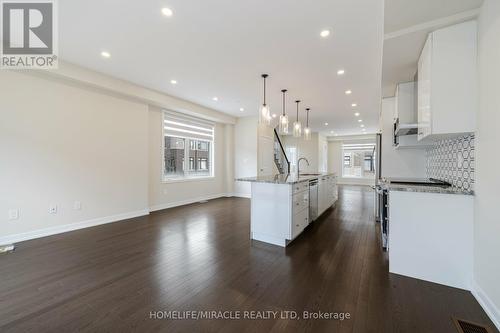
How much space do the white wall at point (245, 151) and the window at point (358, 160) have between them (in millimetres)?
7258

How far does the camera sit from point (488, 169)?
1.70 metres

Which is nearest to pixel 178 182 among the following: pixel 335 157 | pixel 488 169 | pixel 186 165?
pixel 186 165

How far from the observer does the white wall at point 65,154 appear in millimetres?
3148

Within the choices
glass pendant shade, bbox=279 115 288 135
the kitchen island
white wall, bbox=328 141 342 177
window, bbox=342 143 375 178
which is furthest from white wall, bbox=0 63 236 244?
window, bbox=342 143 375 178

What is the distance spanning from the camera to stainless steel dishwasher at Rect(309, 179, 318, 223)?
3838 millimetres

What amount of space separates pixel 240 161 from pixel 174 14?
18.0ft

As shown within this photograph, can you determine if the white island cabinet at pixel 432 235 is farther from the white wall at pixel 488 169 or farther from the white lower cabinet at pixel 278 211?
the white lower cabinet at pixel 278 211

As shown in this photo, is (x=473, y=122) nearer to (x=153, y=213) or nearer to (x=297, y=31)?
(x=297, y=31)

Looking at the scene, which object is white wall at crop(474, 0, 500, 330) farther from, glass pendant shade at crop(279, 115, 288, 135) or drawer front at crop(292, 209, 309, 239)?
glass pendant shade at crop(279, 115, 288, 135)

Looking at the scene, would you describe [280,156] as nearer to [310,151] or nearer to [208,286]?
[310,151]

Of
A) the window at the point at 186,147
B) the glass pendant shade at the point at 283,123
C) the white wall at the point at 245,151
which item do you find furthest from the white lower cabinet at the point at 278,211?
the white wall at the point at 245,151

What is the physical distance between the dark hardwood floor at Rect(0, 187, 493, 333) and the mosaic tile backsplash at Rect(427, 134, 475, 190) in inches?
42.8

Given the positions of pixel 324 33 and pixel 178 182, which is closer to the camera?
pixel 324 33

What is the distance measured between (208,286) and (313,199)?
2566 millimetres
